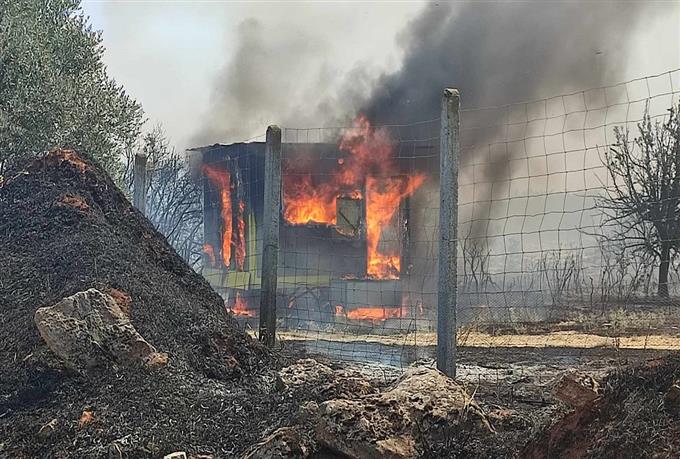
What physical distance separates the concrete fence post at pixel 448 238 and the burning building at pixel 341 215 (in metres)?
11.6

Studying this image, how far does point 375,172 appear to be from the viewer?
1758 centimetres

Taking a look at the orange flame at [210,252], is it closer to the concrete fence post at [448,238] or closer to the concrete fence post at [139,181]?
the concrete fence post at [139,181]

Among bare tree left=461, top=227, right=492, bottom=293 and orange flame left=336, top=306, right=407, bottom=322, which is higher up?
bare tree left=461, top=227, right=492, bottom=293

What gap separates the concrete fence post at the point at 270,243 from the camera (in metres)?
6.50

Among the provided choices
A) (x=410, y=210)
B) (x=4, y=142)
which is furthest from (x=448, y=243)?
(x=410, y=210)

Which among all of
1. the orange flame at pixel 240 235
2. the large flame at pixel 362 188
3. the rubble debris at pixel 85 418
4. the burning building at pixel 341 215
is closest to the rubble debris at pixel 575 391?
the rubble debris at pixel 85 418

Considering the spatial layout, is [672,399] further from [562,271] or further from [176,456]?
[562,271]

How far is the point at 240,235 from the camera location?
60.7 ft

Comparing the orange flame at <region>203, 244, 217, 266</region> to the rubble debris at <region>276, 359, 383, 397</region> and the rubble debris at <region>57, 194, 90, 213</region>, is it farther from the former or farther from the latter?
the rubble debris at <region>276, 359, 383, 397</region>

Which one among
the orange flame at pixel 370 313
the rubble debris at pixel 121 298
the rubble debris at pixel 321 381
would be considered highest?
the rubble debris at pixel 121 298

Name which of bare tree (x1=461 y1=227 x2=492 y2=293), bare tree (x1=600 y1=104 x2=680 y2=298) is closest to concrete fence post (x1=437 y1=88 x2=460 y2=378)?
bare tree (x1=461 y1=227 x2=492 y2=293)

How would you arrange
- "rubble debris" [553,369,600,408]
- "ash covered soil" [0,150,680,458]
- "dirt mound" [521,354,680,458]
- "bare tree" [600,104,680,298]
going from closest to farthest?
1. "dirt mound" [521,354,680,458]
2. "ash covered soil" [0,150,680,458]
3. "rubble debris" [553,369,600,408]
4. "bare tree" [600,104,680,298]

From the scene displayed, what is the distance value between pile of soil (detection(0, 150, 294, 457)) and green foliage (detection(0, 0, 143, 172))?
2.61 meters

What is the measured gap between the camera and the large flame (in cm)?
1738
